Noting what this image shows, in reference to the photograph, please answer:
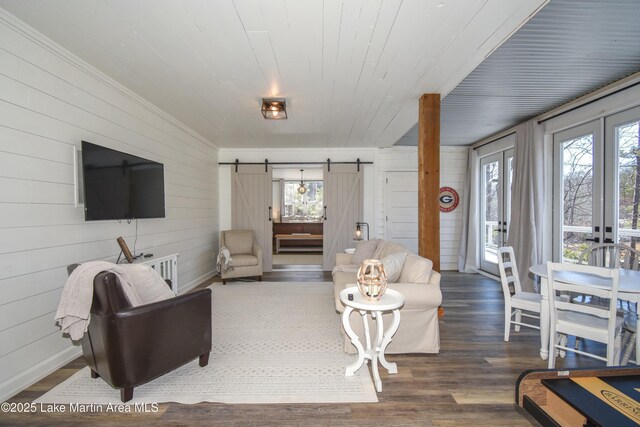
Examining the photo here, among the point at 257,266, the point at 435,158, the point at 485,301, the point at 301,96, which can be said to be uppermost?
the point at 301,96

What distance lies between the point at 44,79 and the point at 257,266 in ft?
11.5

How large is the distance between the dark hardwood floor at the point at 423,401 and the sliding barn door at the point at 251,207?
140 inches

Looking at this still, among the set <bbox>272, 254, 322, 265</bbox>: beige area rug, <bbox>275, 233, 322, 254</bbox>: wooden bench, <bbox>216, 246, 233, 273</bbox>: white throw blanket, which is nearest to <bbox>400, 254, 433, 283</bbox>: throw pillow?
<bbox>216, 246, 233, 273</bbox>: white throw blanket

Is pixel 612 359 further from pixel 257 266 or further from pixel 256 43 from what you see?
pixel 257 266

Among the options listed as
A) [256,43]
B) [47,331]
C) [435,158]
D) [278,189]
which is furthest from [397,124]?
[278,189]

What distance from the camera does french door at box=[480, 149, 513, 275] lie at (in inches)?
187

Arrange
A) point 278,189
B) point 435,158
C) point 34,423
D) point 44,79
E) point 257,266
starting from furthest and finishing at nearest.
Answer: point 278,189
point 257,266
point 435,158
point 44,79
point 34,423

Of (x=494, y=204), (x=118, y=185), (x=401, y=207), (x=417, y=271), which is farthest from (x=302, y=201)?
(x=417, y=271)

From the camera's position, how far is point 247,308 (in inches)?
141

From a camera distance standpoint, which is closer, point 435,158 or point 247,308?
point 435,158

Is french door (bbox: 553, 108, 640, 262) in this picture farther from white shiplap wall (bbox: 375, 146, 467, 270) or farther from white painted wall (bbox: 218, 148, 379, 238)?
white painted wall (bbox: 218, 148, 379, 238)

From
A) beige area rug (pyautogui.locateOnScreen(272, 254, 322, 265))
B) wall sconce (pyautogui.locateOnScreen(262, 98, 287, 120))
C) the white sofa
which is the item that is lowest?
beige area rug (pyautogui.locateOnScreen(272, 254, 322, 265))

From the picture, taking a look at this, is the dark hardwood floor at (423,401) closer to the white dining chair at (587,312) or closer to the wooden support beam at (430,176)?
the white dining chair at (587,312)

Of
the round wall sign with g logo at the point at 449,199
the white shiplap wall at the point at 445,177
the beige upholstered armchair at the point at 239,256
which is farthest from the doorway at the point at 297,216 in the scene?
the round wall sign with g logo at the point at 449,199
